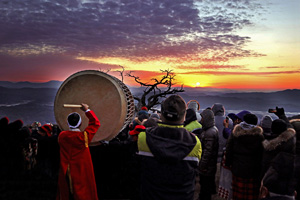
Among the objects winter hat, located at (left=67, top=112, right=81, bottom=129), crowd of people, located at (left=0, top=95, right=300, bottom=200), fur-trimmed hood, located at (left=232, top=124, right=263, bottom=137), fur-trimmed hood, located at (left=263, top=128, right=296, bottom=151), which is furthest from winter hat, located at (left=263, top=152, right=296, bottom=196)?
winter hat, located at (left=67, top=112, right=81, bottom=129)

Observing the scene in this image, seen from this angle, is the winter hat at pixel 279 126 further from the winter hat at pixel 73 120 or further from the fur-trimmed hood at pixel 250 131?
the winter hat at pixel 73 120

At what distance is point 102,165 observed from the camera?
13.2ft

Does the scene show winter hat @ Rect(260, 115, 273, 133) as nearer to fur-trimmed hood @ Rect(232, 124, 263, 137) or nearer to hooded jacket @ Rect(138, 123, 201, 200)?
fur-trimmed hood @ Rect(232, 124, 263, 137)

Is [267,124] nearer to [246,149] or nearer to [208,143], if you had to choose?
[246,149]

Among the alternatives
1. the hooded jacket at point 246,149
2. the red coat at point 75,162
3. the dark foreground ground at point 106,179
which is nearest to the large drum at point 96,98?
the dark foreground ground at point 106,179

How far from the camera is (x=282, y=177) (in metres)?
2.61

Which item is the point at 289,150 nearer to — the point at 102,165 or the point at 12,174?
the point at 102,165

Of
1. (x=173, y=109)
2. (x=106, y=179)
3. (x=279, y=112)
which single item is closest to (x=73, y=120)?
(x=106, y=179)

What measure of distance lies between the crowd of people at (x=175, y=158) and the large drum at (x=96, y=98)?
328 millimetres

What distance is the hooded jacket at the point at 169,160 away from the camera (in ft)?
7.16

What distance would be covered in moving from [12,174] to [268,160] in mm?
4786

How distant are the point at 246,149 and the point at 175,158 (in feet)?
6.08

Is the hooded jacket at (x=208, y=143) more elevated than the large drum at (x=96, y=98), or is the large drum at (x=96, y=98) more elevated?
the large drum at (x=96, y=98)

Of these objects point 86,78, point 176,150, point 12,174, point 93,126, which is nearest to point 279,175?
point 176,150
